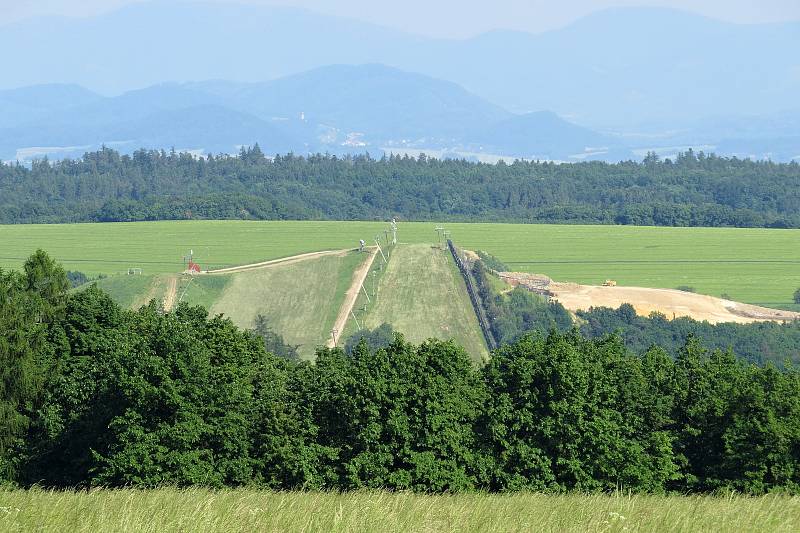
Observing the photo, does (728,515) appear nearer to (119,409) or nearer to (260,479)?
(260,479)

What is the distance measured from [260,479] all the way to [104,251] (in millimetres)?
A: 123205

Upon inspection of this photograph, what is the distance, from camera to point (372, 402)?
115ft

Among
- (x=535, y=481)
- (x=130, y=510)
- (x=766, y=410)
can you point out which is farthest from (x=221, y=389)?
(x=130, y=510)

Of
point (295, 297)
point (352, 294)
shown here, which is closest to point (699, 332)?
point (352, 294)

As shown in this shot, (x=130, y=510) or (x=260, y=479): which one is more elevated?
(x=130, y=510)

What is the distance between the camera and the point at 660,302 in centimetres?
10850

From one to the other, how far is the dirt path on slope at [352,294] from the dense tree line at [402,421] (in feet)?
164

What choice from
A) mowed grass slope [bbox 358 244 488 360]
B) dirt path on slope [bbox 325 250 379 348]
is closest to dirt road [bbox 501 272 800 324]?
mowed grass slope [bbox 358 244 488 360]

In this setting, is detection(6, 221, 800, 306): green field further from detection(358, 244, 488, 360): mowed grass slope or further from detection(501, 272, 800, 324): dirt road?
detection(358, 244, 488, 360): mowed grass slope

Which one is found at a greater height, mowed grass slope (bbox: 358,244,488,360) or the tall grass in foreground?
the tall grass in foreground

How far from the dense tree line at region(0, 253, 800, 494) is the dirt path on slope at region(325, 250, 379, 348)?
164ft

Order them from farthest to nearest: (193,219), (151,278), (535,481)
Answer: (193,219) → (151,278) → (535,481)

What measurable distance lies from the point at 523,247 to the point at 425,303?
5947 centimetres

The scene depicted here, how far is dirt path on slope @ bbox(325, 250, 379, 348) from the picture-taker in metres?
93.0
